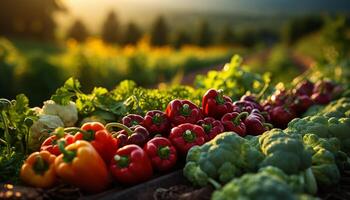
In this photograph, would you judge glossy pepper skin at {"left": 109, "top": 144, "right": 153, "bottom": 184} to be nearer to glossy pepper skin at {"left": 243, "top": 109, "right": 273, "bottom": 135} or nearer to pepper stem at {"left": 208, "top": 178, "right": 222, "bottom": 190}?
pepper stem at {"left": 208, "top": 178, "right": 222, "bottom": 190}

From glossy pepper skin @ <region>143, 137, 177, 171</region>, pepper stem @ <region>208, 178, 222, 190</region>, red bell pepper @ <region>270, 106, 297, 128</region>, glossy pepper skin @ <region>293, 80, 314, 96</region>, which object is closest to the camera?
pepper stem @ <region>208, 178, 222, 190</region>

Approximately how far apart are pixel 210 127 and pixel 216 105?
413 millimetres

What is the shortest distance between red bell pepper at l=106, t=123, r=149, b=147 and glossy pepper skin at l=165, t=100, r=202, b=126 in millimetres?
323

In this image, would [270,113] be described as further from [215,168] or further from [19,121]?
[19,121]

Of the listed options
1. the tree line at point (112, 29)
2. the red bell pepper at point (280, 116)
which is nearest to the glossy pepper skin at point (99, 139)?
the red bell pepper at point (280, 116)

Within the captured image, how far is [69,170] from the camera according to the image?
3.30 meters

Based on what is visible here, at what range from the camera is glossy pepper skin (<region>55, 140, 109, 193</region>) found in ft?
10.8

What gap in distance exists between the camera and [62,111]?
15.0ft

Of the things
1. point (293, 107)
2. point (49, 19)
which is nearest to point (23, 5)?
point (49, 19)

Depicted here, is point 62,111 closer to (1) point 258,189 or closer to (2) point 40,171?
(2) point 40,171

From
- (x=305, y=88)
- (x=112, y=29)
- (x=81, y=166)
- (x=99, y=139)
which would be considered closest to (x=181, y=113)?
(x=99, y=139)

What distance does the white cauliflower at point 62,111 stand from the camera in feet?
14.9

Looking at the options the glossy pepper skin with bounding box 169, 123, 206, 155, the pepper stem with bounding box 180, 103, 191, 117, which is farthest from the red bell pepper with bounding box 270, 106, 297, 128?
the glossy pepper skin with bounding box 169, 123, 206, 155

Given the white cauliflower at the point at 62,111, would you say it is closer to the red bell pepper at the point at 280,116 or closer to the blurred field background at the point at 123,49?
the red bell pepper at the point at 280,116
